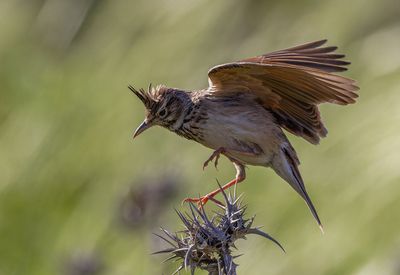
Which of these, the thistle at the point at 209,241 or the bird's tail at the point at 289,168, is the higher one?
the bird's tail at the point at 289,168

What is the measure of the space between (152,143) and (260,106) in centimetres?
546

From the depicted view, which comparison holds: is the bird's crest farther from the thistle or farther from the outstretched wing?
the thistle

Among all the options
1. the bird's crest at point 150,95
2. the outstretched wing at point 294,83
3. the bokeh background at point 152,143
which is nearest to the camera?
the outstretched wing at point 294,83

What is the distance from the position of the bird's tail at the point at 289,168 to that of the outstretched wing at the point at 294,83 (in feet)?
0.59

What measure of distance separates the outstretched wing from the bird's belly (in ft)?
0.47

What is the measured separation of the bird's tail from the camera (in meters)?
6.10

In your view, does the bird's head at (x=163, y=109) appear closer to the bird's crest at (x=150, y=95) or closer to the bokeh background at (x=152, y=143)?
the bird's crest at (x=150, y=95)

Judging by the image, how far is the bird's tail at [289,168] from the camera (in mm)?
6102

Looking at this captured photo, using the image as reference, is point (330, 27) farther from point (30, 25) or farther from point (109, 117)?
point (30, 25)

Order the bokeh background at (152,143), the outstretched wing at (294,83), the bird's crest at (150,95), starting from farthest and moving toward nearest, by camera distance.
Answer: the bokeh background at (152,143) → the bird's crest at (150,95) → the outstretched wing at (294,83)

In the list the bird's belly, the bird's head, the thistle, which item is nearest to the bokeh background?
the bird's head

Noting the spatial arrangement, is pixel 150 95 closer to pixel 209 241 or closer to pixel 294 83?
pixel 294 83

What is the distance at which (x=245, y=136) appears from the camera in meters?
6.12

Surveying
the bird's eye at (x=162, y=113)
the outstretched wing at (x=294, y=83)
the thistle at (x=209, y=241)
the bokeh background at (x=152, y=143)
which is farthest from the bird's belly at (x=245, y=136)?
the thistle at (x=209, y=241)
